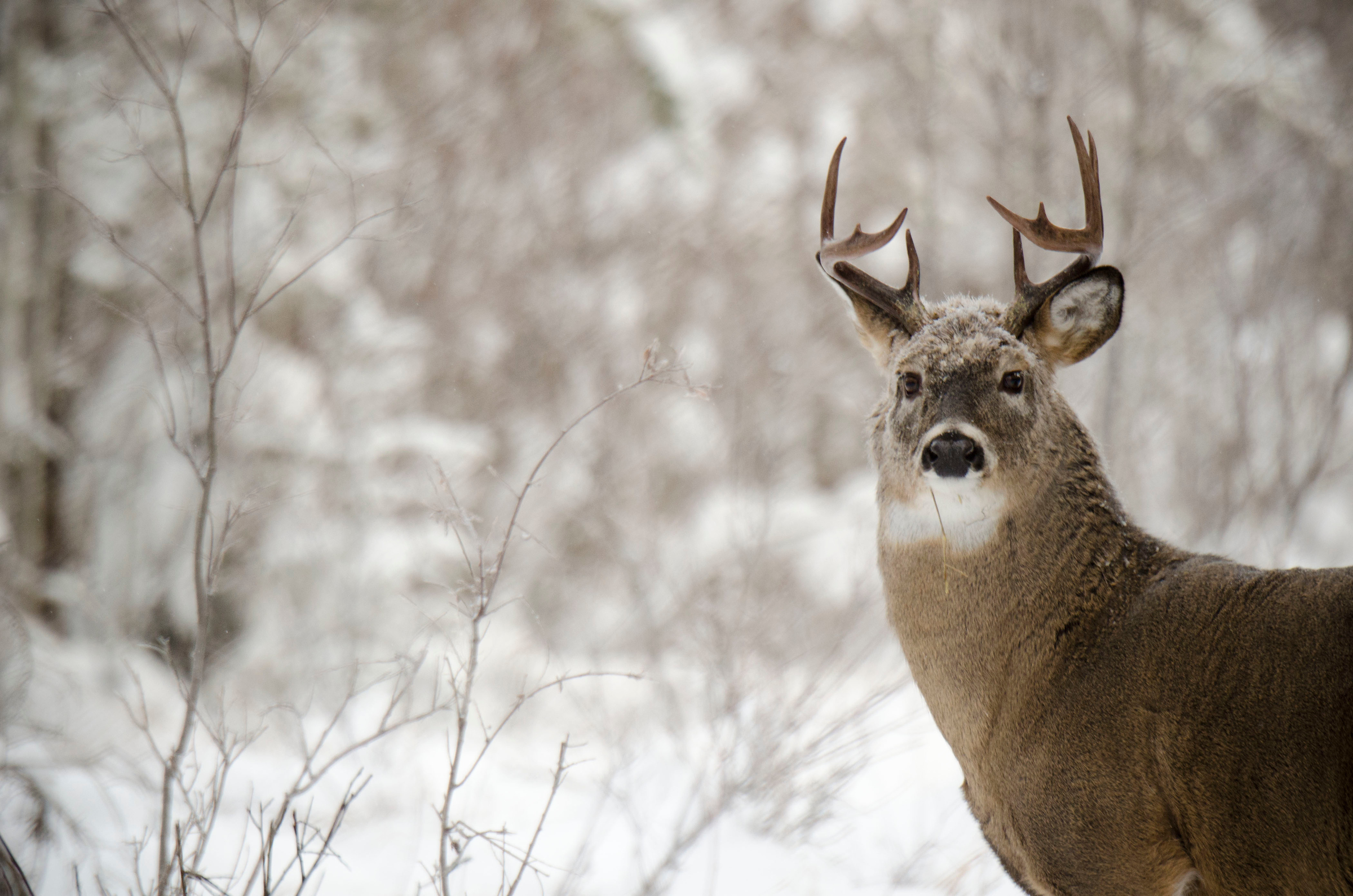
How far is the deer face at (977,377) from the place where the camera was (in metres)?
2.80

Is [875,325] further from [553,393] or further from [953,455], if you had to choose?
[553,393]

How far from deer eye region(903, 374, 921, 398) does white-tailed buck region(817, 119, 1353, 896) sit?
1cm

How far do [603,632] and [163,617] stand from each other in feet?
14.2

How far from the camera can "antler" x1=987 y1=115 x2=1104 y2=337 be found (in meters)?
2.93

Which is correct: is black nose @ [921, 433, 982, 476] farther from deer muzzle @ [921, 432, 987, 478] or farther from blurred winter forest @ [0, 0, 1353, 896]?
blurred winter forest @ [0, 0, 1353, 896]

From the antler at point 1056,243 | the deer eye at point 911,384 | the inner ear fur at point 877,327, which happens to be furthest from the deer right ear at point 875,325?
the antler at point 1056,243

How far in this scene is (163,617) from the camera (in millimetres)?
9602

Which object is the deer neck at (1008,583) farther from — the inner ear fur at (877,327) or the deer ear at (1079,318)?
the inner ear fur at (877,327)

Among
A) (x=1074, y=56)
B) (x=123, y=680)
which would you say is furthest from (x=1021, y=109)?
(x=123, y=680)

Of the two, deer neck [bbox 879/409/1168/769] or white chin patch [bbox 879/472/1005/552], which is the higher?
white chin patch [bbox 879/472/1005/552]

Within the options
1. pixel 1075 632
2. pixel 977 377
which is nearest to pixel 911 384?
pixel 977 377

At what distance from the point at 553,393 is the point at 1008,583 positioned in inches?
384

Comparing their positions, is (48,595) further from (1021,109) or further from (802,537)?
(1021,109)

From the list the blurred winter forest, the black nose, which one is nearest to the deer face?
the black nose
